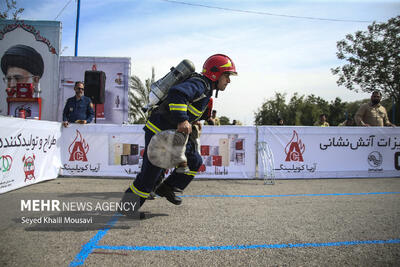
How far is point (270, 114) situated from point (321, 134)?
51402 millimetres

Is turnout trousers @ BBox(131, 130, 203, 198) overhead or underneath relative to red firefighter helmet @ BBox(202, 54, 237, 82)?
underneath

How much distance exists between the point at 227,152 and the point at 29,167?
4.53 meters

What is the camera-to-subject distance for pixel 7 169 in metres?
4.89

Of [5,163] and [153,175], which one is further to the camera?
[5,163]

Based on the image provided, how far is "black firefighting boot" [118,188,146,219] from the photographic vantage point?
3.42 meters

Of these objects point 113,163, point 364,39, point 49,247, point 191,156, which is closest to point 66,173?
point 113,163

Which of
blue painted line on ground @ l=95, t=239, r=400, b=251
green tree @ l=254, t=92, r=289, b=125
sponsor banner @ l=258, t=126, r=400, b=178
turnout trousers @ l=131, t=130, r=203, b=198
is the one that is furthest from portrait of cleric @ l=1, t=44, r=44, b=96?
green tree @ l=254, t=92, r=289, b=125

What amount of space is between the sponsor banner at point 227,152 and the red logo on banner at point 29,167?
3.81 metres

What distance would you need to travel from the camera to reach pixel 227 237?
2742mm

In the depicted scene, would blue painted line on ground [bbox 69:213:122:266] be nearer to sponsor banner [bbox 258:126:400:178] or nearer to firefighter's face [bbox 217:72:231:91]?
firefighter's face [bbox 217:72:231:91]

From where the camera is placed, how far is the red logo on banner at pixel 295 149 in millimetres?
7766

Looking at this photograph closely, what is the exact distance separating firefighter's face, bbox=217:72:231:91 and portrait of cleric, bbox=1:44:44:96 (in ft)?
37.4

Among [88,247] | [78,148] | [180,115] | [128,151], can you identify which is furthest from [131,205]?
[78,148]

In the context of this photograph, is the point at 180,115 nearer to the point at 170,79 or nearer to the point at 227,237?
the point at 170,79
